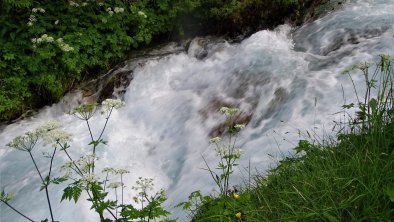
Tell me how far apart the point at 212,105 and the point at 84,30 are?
2.93 m

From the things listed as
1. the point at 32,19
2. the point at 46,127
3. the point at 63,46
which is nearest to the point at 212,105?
the point at 63,46

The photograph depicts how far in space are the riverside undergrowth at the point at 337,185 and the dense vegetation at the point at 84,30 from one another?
15.0ft

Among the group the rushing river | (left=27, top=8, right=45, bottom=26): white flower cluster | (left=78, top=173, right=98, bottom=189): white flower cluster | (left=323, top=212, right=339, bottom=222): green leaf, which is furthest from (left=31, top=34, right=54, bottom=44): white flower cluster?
(left=323, top=212, right=339, bottom=222): green leaf

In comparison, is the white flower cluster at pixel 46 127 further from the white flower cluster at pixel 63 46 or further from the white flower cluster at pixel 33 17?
the white flower cluster at pixel 33 17

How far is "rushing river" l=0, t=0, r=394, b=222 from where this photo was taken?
14.6 ft

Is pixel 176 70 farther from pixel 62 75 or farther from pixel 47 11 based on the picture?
pixel 47 11

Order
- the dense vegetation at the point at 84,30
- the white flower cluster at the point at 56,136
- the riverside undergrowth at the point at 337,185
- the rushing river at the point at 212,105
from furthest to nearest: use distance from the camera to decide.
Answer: the dense vegetation at the point at 84,30
the rushing river at the point at 212,105
the white flower cluster at the point at 56,136
the riverside undergrowth at the point at 337,185

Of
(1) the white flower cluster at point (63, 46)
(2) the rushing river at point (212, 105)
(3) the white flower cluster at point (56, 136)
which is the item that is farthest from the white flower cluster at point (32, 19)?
(3) the white flower cluster at point (56, 136)

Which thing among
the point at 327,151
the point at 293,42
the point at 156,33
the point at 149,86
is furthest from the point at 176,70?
the point at 327,151

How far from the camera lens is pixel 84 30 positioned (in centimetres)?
712

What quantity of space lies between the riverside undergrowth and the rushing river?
0.95 meters

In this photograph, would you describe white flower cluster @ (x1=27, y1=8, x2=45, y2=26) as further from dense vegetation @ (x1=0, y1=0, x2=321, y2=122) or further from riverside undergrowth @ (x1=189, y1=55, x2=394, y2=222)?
riverside undergrowth @ (x1=189, y1=55, x2=394, y2=222)

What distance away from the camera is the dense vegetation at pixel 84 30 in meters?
6.36

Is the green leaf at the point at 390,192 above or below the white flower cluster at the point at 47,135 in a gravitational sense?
below
